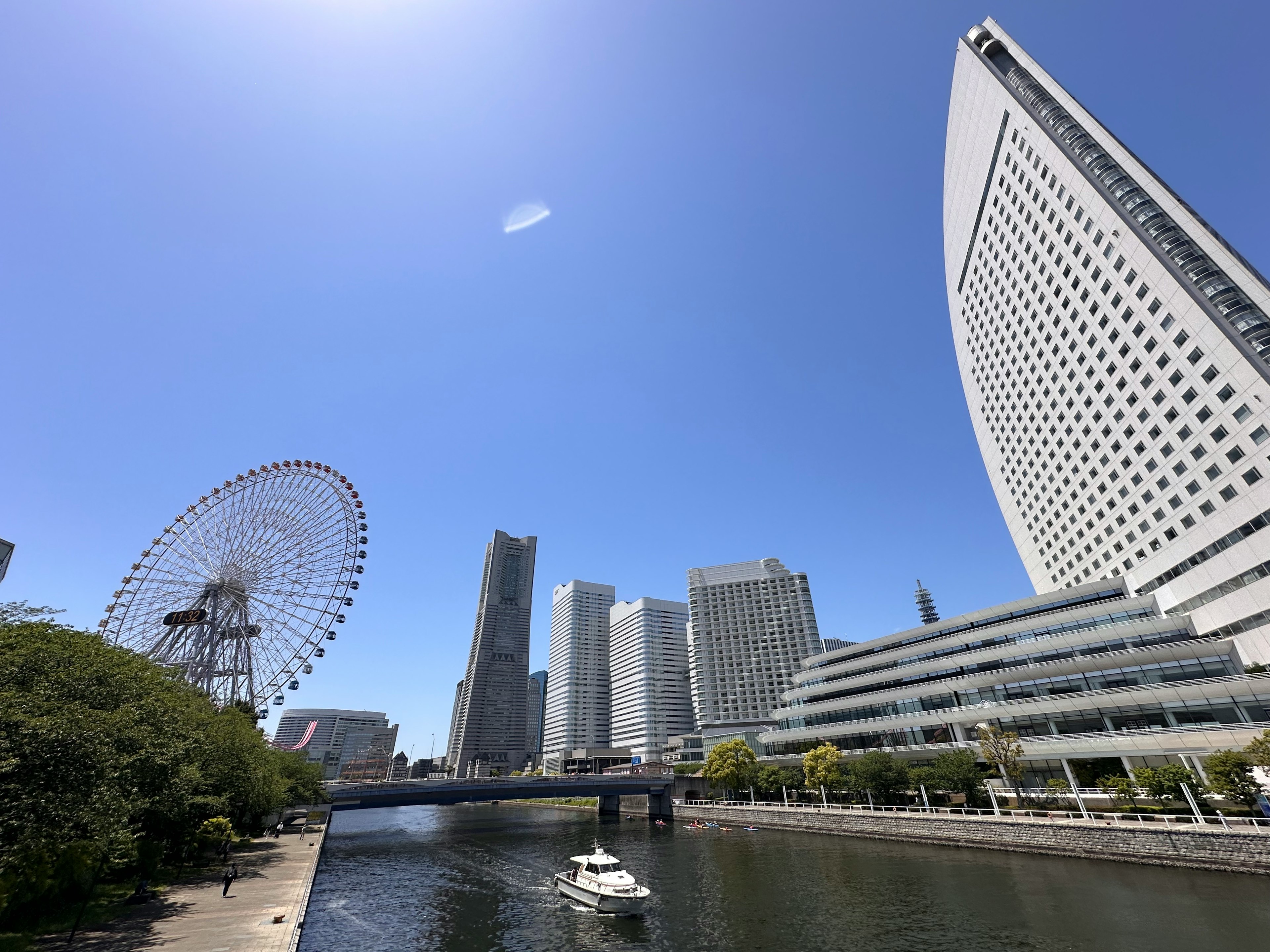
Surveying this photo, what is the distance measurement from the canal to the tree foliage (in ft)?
39.9

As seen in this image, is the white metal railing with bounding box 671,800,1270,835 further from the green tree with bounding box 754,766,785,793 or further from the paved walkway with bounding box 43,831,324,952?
the paved walkway with bounding box 43,831,324,952

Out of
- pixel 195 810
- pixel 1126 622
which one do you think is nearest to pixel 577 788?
pixel 195 810

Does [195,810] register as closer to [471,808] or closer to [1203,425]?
[1203,425]

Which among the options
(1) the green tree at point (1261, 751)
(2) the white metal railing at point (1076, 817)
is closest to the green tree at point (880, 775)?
(2) the white metal railing at point (1076, 817)

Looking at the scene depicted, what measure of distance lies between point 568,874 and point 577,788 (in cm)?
Result: 6214

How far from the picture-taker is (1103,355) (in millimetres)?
73875

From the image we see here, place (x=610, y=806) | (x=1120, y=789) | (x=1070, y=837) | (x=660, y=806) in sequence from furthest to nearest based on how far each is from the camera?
1. (x=610, y=806)
2. (x=660, y=806)
3. (x=1120, y=789)
4. (x=1070, y=837)

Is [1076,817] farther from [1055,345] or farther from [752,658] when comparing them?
[752,658]

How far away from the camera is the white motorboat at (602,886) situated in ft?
121

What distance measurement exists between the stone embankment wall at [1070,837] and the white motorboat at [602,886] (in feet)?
118

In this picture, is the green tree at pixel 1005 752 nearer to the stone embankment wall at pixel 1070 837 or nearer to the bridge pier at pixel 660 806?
the stone embankment wall at pixel 1070 837

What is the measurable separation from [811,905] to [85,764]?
4045cm

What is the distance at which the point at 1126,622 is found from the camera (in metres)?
66.6

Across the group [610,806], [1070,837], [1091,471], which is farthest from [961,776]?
[610,806]
